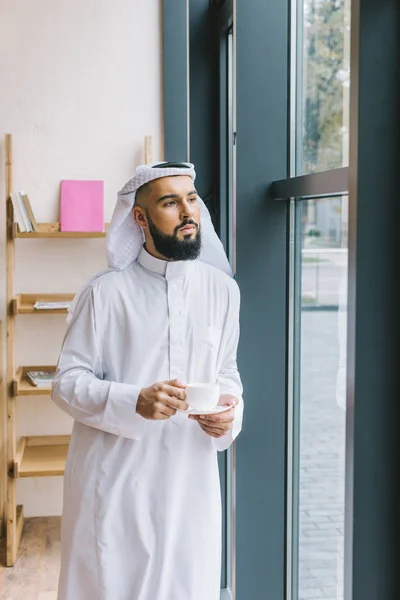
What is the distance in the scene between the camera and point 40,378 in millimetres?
4078

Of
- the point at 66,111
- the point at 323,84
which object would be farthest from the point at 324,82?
the point at 66,111

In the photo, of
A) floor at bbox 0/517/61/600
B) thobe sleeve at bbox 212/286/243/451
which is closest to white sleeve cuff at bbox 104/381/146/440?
thobe sleeve at bbox 212/286/243/451

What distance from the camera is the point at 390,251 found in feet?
3.78

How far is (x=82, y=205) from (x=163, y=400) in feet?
8.56

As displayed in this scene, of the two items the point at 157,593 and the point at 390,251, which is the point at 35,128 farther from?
the point at 390,251

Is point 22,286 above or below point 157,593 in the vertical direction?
above

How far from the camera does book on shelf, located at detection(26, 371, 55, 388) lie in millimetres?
4043

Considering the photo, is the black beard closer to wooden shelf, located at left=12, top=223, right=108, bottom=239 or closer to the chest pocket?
the chest pocket

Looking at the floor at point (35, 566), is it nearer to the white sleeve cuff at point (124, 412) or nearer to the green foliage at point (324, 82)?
the white sleeve cuff at point (124, 412)

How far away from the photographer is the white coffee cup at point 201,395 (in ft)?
5.83

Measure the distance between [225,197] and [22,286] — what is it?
146 cm

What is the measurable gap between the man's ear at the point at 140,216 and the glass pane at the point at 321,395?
42 centimetres

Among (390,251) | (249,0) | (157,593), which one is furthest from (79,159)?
(390,251)

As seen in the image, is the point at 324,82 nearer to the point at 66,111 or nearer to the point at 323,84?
the point at 323,84
